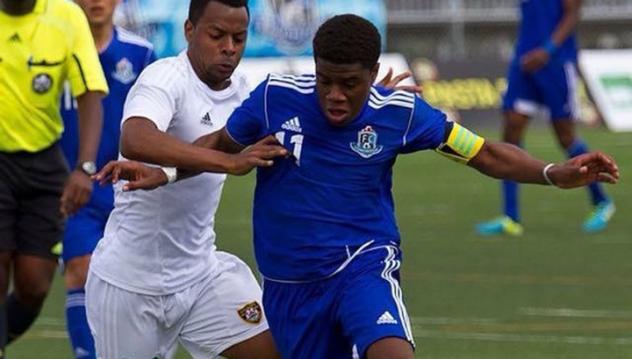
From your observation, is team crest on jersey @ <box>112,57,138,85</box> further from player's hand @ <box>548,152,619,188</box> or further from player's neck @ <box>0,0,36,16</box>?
player's hand @ <box>548,152,619,188</box>

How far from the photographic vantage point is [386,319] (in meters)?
6.67

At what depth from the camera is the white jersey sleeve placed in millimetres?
7102

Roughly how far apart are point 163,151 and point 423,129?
1.01 meters

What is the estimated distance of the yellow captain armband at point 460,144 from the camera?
7.07 m

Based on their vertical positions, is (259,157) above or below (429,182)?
above

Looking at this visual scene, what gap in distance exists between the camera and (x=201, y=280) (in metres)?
7.75

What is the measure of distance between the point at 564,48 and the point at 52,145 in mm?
8453

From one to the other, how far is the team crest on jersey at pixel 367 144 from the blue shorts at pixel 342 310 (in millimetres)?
377

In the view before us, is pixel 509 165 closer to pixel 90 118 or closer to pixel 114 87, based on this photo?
pixel 90 118

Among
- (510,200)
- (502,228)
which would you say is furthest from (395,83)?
(502,228)

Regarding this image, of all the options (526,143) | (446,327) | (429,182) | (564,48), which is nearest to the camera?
(446,327)

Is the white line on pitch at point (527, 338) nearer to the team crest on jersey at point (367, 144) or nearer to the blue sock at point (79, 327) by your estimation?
the blue sock at point (79, 327)

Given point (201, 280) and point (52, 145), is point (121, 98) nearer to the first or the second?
point (52, 145)

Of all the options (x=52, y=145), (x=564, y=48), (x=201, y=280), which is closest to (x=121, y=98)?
(x=52, y=145)
